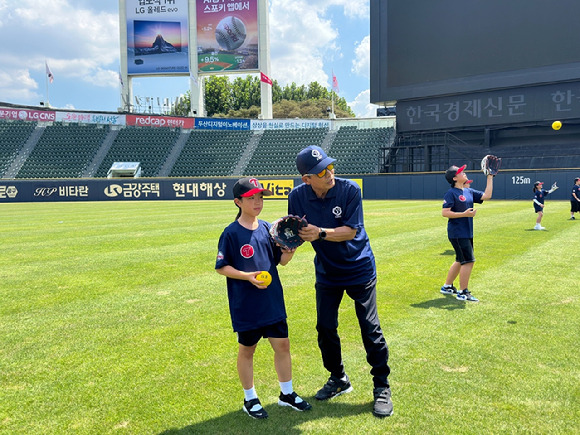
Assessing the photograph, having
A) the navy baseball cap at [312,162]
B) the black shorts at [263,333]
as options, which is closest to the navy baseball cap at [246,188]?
the navy baseball cap at [312,162]

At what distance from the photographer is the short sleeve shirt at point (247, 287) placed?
11.6ft

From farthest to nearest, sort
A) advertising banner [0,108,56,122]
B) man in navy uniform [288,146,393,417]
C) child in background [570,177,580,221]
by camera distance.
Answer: advertising banner [0,108,56,122], child in background [570,177,580,221], man in navy uniform [288,146,393,417]

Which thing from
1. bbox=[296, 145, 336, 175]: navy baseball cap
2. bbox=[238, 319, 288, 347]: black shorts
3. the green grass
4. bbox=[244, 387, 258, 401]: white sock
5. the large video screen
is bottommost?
the green grass

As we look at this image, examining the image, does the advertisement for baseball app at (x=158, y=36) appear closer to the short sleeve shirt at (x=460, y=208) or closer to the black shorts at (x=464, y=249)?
the short sleeve shirt at (x=460, y=208)

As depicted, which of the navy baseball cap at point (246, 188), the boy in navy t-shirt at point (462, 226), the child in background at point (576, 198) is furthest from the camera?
the child in background at point (576, 198)

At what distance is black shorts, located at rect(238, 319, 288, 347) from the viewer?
11.7 feet

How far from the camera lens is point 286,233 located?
3.55 meters

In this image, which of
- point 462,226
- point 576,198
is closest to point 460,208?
point 462,226

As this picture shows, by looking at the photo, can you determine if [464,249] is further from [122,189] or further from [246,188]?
[122,189]

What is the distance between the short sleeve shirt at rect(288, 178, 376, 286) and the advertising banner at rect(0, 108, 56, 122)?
161 feet

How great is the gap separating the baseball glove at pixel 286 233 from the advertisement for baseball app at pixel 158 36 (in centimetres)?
4762

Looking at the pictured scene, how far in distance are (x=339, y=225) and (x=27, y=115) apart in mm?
50520

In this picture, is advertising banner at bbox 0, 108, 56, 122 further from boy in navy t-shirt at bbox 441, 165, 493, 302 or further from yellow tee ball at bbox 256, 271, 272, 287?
yellow tee ball at bbox 256, 271, 272, 287

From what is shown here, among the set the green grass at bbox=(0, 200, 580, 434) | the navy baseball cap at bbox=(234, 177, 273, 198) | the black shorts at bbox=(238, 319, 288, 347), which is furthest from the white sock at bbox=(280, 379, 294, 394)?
the navy baseball cap at bbox=(234, 177, 273, 198)
